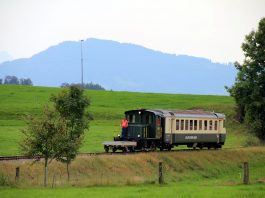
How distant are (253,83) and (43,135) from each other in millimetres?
37240

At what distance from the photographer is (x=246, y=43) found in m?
64.9

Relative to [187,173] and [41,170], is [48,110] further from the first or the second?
[187,173]

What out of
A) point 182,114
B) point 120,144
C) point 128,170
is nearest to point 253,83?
point 182,114

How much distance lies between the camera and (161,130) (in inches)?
1865

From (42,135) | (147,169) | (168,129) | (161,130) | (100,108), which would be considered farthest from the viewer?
(100,108)

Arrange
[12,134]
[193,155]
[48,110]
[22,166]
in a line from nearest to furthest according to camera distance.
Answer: [48,110] < [22,166] < [193,155] < [12,134]

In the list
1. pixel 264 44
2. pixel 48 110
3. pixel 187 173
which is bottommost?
pixel 187 173

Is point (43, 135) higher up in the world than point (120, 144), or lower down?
higher up

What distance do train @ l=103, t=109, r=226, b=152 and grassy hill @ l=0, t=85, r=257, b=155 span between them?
5261 mm

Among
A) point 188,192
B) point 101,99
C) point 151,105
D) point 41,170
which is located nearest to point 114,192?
point 188,192

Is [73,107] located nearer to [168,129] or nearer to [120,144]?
[120,144]

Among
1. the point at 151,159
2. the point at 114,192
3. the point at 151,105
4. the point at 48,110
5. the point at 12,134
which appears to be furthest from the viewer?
the point at 151,105

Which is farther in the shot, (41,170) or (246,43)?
(246,43)

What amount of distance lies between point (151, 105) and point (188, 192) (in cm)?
7425
